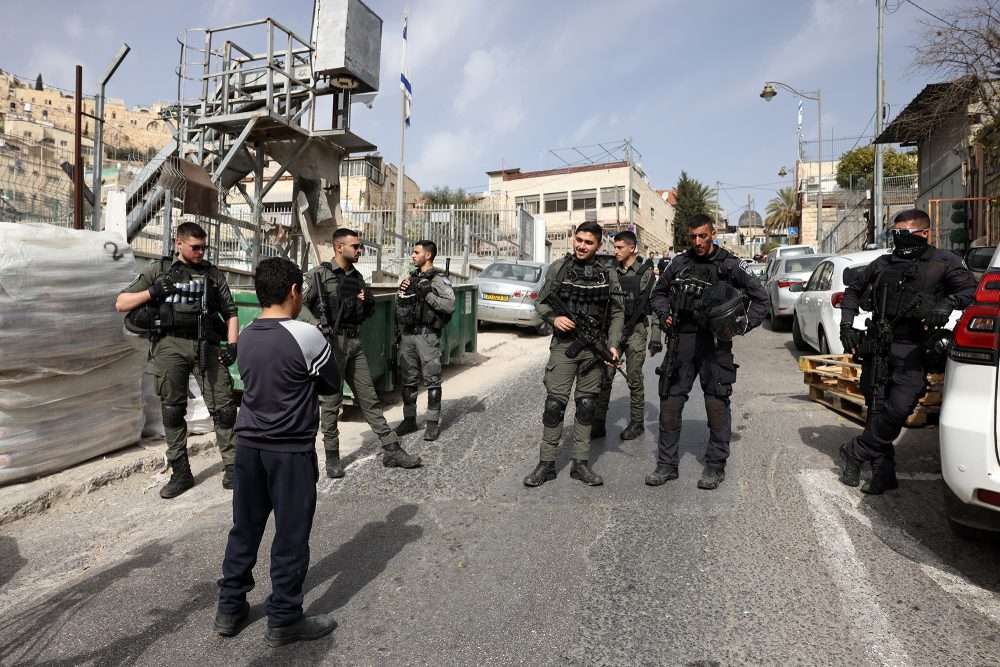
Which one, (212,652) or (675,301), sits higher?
(675,301)

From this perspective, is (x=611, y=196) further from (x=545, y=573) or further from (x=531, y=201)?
(x=545, y=573)

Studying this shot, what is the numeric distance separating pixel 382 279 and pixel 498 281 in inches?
121

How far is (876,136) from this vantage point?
1755 centimetres

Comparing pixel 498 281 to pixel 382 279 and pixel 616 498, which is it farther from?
pixel 616 498

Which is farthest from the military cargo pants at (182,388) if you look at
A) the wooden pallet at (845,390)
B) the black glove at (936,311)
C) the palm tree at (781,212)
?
the palm tree at (781,212)

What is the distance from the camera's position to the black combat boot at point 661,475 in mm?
4410

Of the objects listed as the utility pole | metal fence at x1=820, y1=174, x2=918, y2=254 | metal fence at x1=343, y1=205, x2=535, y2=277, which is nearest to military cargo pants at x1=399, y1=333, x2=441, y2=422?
metal fence at x1=343, y1=205, x2=535, y2=277

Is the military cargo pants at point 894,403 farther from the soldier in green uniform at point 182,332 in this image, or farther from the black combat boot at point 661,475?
the soldier in green uniform at point 182,332

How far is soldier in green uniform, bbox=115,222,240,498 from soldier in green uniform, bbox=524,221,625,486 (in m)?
2.21

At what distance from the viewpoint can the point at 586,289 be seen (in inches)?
181

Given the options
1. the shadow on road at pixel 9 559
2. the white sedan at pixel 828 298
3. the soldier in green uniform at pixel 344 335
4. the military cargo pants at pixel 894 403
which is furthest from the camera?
the white sedan at pixel 828 298

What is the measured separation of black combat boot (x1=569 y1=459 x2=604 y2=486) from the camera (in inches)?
174

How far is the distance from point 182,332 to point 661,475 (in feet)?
11.3

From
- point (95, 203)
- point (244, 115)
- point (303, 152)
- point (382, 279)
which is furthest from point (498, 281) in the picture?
point (95, 203)
